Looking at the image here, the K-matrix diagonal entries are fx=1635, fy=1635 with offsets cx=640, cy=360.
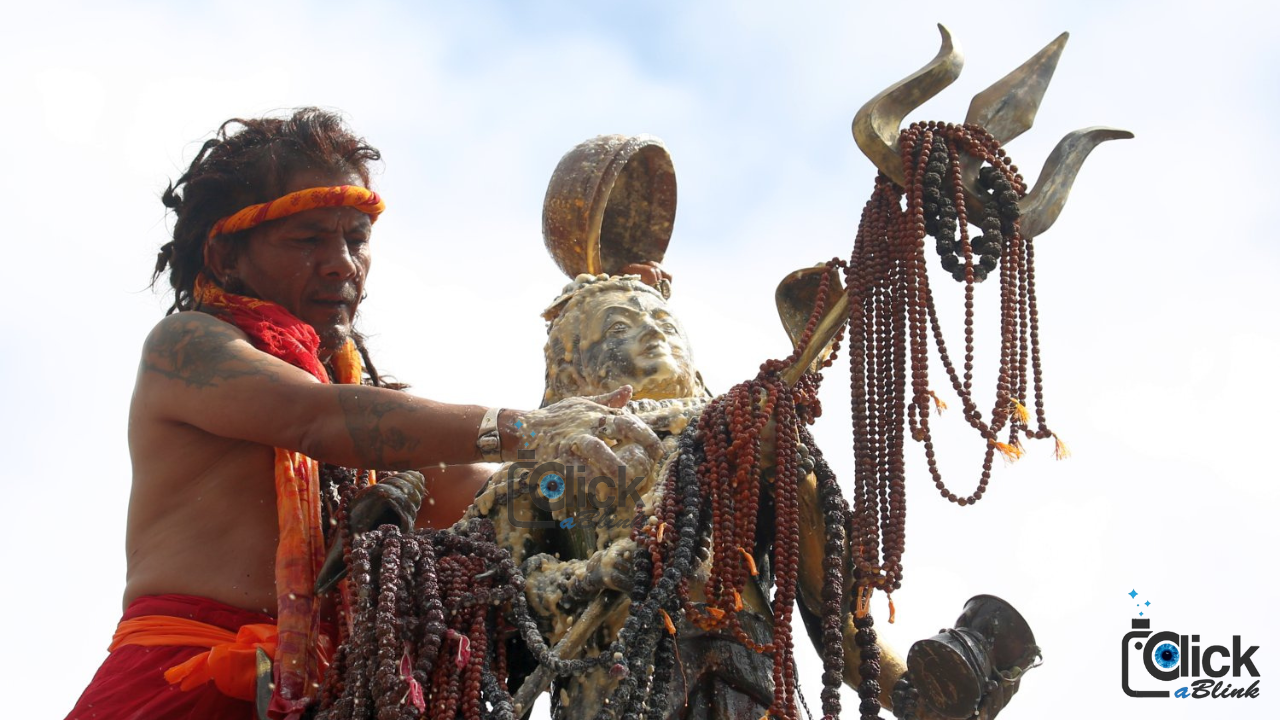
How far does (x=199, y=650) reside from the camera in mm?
5438

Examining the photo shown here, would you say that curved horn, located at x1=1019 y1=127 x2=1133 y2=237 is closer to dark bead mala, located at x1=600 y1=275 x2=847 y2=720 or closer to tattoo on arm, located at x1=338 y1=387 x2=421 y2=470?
dark bead mala, located at x1=600 y1=275 x2=847 y2=720

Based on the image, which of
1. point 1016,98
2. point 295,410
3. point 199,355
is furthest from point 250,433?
point 1016,98

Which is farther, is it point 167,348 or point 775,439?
point 167,348

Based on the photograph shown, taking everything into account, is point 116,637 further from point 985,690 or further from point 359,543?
point 985,690

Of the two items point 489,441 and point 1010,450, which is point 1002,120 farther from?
point 489,441

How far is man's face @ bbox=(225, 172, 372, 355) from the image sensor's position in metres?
6.21

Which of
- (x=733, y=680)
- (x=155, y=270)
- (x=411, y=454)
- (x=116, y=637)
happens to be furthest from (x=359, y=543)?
(x=155, y=270)

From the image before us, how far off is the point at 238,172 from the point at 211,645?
1906 millimetres

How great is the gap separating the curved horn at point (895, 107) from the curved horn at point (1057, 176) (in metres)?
0.43

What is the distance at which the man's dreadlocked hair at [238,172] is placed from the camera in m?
6.32

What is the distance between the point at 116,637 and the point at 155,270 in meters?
1.61

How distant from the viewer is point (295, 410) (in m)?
5.41

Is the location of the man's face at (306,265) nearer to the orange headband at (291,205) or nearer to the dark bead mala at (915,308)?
the orange headband at (291,205)

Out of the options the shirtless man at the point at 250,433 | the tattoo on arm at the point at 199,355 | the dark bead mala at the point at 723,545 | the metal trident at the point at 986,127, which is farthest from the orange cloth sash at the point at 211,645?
the metal trident at the point at 986,127
